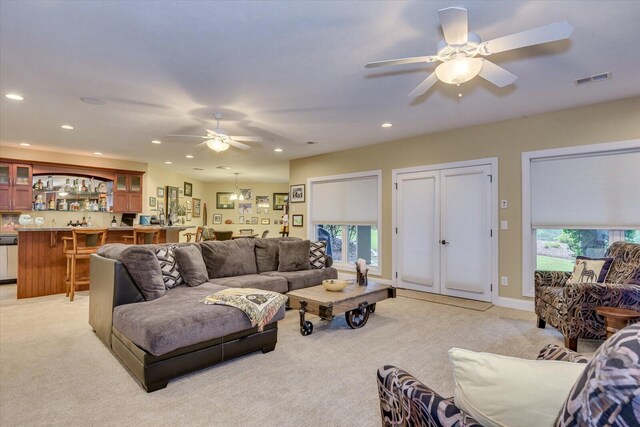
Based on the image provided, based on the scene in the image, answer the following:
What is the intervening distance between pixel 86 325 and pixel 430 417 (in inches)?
157

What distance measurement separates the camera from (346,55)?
2832 mm

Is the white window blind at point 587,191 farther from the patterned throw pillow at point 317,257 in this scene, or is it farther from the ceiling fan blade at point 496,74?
the patterned throw pillow at point 317,257

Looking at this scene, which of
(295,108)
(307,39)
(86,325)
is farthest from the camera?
(295,108)

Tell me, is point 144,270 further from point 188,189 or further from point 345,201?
point 188,189

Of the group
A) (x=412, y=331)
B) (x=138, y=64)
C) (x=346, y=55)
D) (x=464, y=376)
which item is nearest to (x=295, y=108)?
(x=346, y=55)

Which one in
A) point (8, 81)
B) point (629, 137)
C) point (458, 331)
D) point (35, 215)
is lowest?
point (458, 331)

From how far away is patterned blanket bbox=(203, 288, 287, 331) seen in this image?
2721 millimetres

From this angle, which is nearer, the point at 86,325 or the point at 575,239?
the point at 86,325

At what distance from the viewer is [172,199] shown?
9.11 metres

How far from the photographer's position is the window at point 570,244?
3.97 meters

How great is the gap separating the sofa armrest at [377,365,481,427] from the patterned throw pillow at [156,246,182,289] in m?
2.77

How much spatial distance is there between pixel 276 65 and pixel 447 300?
12.7 ft

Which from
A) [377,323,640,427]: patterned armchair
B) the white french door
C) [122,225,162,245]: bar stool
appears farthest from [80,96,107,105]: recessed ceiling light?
[377,323,640,427]: patterned armchair

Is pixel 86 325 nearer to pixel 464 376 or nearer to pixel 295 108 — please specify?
pixel 295 108
